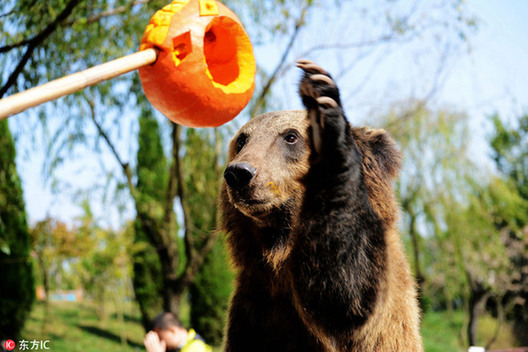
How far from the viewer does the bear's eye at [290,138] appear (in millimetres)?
2288

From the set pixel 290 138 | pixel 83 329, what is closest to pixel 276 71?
pixel 290 138

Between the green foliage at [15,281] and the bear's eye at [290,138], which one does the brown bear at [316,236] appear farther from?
the green foliage at [15,281]

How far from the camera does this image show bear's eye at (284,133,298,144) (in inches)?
90.1

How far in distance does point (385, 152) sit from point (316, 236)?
2.33 ft

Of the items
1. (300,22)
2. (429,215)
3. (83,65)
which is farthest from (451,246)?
(83,65)

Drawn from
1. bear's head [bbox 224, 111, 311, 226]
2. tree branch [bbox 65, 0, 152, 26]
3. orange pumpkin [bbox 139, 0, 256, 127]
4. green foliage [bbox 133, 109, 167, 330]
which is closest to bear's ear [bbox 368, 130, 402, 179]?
bear's head [bbox 224, 111, 311, 226]

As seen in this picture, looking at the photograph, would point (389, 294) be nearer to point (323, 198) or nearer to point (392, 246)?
point (392, 246)

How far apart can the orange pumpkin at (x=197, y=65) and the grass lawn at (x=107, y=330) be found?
10.8m

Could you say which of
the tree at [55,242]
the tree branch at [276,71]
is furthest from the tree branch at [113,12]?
the tree at [55,242]

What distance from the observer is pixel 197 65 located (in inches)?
65.6

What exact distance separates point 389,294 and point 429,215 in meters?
13.8

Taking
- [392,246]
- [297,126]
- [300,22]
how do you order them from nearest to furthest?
[392,246] → [297,126] → [300,22]

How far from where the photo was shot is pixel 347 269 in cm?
184

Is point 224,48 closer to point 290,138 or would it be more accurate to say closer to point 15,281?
point 290,138
